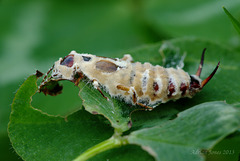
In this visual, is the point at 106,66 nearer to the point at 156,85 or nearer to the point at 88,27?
the point at 156,85

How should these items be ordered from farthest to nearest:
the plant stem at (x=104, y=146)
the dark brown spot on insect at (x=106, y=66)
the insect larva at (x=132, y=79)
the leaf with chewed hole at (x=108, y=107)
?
the dark brown spot on insect at (x=106, y=66)
the insect larva at (x=132, y=79)
the leaf with chewed hole at (x=108, y=107)
the plant stem at (x=104, y=146)

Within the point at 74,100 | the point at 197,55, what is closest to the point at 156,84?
the point at 197,55

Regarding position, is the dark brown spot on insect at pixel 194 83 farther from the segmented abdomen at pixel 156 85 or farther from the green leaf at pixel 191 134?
the green leaf at pixel 191 134

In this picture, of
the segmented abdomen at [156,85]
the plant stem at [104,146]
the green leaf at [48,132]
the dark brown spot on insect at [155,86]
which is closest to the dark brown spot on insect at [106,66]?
the segmented abdomen at [156,85]

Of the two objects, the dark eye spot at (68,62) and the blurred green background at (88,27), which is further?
the blurred green background at (88,27)

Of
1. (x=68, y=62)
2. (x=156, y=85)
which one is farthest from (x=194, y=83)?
(x=68, y=62)

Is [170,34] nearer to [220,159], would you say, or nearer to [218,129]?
[220,159]

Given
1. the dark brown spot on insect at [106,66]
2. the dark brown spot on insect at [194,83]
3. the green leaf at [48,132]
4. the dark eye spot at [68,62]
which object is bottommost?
the green leaf at [48,132]
